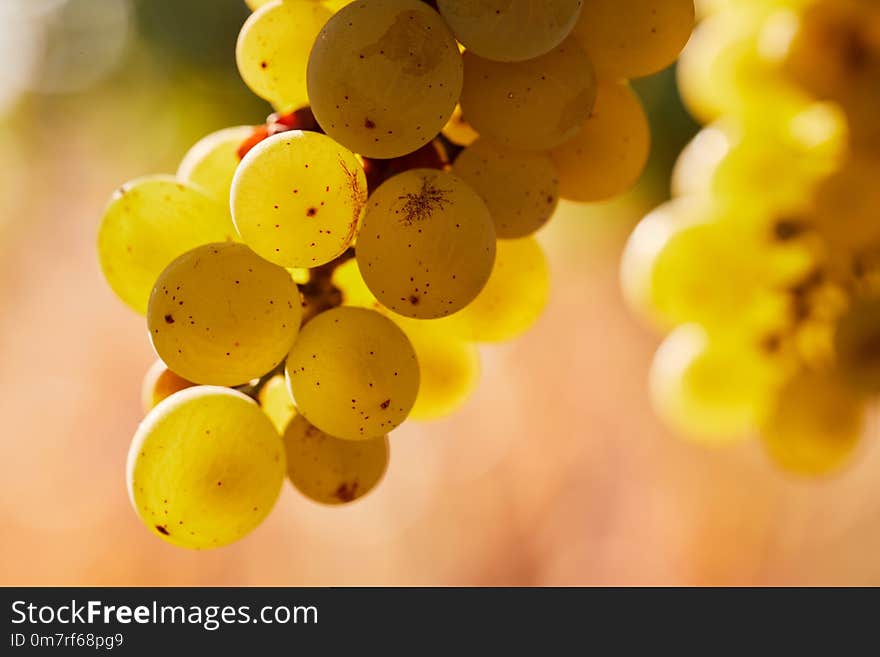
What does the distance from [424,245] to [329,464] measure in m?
0.13

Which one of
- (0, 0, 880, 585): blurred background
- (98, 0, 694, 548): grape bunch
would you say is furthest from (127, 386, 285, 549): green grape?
(0, 0, 880, 585): blurred background

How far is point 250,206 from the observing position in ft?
1.11

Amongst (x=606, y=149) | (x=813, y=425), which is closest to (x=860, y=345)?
(x=813, y=425)

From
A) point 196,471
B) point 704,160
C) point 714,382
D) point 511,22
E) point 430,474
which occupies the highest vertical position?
point 430,474

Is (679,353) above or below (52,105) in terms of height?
below

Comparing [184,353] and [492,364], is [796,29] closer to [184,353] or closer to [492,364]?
[184,353]

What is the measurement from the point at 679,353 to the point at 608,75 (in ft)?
1.25

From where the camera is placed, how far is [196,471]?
1.16 ft

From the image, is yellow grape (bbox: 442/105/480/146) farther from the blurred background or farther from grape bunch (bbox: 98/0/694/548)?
the blurred background

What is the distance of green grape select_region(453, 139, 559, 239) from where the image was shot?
1.28 feet

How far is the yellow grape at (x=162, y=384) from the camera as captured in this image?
390mm

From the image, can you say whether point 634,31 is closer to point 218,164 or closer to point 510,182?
point 510,182

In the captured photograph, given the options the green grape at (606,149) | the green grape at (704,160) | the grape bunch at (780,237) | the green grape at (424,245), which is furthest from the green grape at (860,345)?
the green grape at (424,245)
